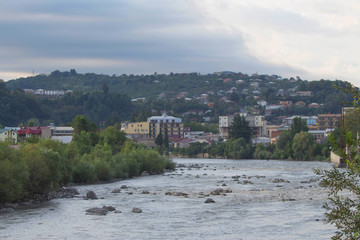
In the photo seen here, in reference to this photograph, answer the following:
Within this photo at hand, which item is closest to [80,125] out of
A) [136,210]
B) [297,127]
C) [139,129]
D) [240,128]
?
[297,127]

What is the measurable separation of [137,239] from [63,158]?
27.5 metres

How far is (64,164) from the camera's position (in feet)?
174

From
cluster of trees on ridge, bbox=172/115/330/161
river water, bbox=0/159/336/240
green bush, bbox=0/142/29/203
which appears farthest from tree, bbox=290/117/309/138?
green bush, bbox=0/142/29/203

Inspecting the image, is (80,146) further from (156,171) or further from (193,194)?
(193,194)

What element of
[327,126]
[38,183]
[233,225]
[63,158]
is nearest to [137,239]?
[233,225]

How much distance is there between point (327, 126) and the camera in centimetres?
17588

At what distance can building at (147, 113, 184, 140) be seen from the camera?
7215 inches

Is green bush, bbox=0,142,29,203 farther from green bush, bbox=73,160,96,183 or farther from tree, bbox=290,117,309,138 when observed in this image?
tree, bbox=290,117,309,138

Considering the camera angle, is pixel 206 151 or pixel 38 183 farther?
pixel 206 151

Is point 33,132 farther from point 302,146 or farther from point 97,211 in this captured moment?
point 97,211

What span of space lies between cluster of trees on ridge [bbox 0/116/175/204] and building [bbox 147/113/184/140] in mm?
83187

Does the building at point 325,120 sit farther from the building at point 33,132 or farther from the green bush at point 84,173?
the green bush at point 84,173

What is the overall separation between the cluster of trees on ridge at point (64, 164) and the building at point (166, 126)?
8319 cm

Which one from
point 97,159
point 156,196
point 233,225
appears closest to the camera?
point 233,225
